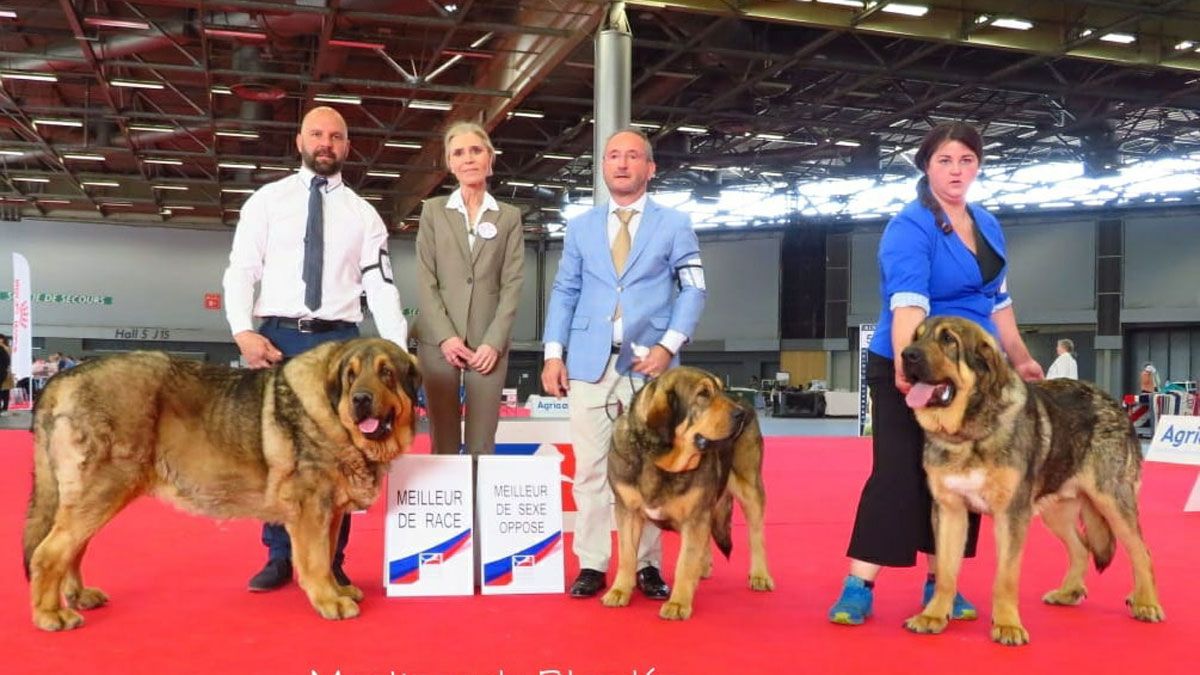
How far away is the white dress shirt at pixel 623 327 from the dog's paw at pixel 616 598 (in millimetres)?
1054

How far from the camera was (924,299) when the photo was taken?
12.4ft

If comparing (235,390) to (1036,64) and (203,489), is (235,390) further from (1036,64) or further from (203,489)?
Result: (1036,64)

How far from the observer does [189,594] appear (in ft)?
14.4

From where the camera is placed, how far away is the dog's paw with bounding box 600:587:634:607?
4152mm

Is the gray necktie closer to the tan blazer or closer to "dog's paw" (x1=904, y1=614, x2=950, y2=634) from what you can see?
the tan blazer

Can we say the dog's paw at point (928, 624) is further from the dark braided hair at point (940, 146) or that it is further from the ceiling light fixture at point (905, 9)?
the ceiling light fixture at point (905, 9)

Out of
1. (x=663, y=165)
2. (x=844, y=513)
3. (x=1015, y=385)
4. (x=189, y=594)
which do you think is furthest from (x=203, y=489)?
(x=663, y=165)

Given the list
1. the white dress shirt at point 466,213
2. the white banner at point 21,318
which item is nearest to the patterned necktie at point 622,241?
the white dress shirt at point 466,213

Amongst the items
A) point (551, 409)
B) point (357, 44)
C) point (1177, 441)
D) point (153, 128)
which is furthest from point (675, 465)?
point (153, 128)

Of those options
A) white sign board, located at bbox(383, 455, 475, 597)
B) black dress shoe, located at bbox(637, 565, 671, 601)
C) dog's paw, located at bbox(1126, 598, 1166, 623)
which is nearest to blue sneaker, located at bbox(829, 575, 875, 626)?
black dress shoe, located at bbox(637, 565, 671, 601)

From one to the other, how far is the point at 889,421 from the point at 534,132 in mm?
22795

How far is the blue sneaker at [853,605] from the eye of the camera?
3916 mm

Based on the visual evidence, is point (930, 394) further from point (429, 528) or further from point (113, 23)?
point (113, 23)

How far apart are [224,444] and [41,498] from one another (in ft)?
2.26
